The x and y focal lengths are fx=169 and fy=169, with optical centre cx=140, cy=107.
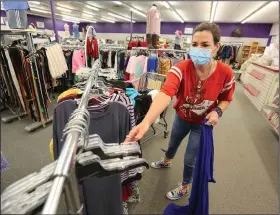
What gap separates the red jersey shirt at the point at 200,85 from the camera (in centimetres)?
129

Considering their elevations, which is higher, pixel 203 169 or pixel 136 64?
pixel 136 64

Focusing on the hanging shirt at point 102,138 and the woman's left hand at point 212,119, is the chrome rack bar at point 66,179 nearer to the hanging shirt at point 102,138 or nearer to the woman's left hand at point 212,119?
the hanging shirt at point 102,138

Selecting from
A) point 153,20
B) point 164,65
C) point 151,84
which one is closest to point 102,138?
point 151,84

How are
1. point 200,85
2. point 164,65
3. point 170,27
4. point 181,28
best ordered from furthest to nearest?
point 170,27
point 181,28
point 164,65
point 200,85

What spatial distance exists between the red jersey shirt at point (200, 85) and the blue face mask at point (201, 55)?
Answer: 84mm

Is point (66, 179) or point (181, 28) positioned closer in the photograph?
point (66, 179)

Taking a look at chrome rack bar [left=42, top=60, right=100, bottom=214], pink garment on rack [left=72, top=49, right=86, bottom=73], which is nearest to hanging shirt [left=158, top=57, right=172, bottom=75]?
pink garment on rack [left=72, top=49, right=86, bottom=73]

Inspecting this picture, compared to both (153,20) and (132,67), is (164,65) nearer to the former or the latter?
(132,67)

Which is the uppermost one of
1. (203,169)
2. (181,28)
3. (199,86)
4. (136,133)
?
(181,28)

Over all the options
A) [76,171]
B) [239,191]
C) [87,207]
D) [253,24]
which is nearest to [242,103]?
[239,191]

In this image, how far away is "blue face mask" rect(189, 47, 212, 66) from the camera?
123 cm

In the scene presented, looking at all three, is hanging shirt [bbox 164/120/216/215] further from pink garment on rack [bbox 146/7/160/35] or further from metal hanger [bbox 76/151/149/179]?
pink garment on rack [bbox 146/7/160/35]

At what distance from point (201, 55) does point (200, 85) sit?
0.74 feet

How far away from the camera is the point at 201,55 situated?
1.23 metres
